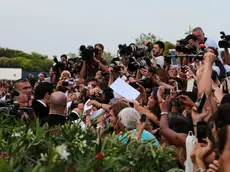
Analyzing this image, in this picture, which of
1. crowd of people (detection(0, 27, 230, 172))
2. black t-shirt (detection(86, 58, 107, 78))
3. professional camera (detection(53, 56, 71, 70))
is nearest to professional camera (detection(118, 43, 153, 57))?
crowd of people (detection(0, 27, 230, 172))

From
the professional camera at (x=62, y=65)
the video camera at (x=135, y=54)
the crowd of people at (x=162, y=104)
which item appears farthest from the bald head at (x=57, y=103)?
the professional camera at (x=62, y=65)

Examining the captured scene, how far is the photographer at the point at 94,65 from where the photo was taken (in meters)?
13.7

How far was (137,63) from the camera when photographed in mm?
11242

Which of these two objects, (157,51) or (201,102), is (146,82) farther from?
(201,102)

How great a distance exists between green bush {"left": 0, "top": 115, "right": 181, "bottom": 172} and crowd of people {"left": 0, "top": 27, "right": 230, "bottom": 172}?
0.27 m

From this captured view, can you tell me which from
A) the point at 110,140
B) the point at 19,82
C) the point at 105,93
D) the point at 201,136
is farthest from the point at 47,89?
the point at 201,136

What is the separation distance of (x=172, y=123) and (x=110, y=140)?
1405 millimetres

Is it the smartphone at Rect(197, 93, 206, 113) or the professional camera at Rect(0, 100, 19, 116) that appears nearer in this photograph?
the smartphone at Rect(197, 93, 206, 113)

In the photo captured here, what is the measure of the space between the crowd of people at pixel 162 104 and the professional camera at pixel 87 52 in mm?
156

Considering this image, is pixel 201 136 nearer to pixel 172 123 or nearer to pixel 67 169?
pixel 67 169

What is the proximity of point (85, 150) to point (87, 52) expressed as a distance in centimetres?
881

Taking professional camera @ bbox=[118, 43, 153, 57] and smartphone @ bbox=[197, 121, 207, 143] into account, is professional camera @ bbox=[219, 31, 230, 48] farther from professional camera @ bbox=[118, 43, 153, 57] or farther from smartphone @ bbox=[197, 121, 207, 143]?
smartphone @ bbox=[197, 121, 207, 143]

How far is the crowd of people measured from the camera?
13.6ft

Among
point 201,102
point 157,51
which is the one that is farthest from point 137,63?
point 201,102
